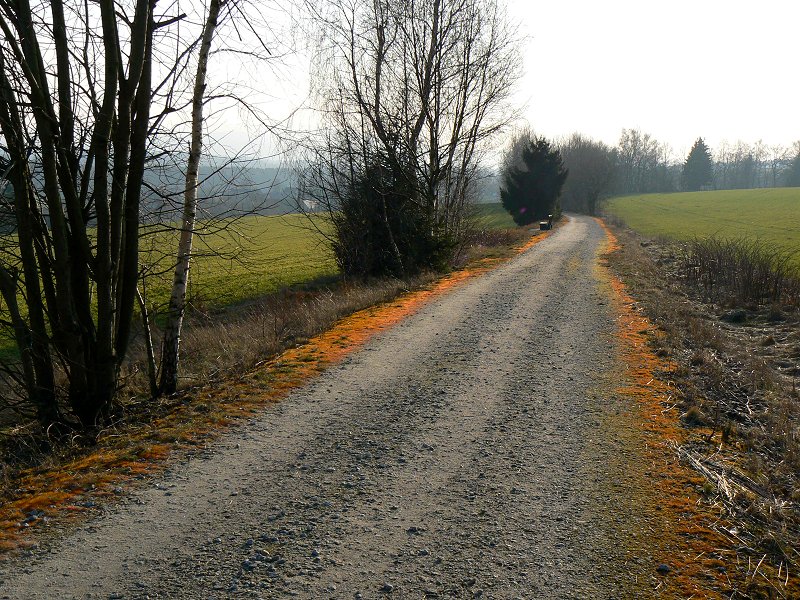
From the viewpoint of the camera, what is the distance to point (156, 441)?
5715mm

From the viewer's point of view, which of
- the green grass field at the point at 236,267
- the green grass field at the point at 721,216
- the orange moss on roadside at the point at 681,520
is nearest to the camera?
the orange moss on roadside at the point at 681,520

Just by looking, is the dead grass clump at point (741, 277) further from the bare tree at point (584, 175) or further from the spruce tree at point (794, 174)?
the spruce tree at point (794, 174)

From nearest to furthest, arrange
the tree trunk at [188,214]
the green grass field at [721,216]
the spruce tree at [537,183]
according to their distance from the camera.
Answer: the tree trunk at [188,214], the green grass field at [721,216], the spruce tree at [537,183]

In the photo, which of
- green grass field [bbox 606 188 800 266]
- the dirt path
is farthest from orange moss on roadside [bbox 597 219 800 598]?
green grass field [bbox 606 188 800 266]

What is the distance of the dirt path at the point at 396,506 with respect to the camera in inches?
141

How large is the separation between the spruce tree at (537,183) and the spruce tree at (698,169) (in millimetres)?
74626

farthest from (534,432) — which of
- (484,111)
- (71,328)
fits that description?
(484,111)

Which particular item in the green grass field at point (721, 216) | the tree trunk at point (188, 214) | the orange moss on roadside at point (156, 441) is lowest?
the green grass field at point (721, 216)

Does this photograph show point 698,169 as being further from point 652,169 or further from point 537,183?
point 537,183

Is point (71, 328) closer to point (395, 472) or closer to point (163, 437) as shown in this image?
point (163, 437)

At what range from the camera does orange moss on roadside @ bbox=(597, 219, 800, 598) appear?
11.7 feet

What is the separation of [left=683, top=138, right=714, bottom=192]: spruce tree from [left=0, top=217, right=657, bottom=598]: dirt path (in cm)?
12707

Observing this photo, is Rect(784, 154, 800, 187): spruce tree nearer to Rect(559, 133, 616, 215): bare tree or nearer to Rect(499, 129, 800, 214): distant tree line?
Rect(499, 129, 800, 214): distant tree line

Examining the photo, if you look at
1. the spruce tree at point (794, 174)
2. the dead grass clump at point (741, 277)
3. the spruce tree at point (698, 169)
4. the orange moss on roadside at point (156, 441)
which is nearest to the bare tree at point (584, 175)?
the spruce tree at point (698, 169)
